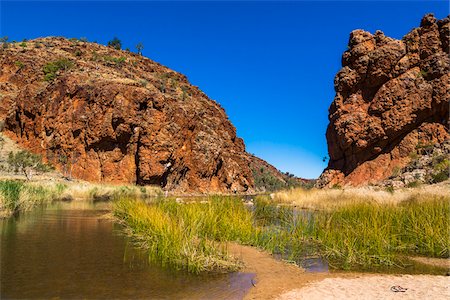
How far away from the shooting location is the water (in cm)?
665

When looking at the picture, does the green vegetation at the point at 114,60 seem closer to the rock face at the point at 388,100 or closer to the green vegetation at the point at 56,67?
the green vegetation at the point at 56,67

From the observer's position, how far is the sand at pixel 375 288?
6492 mm

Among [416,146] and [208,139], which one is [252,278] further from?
[208,139]

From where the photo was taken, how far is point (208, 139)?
3285 inches

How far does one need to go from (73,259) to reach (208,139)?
74633mm

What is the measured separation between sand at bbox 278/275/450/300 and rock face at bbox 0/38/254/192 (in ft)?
201

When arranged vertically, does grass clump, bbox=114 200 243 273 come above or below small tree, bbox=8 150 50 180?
below

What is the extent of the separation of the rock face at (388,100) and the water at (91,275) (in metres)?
42.5

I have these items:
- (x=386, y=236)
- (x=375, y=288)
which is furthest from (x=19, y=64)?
(x=375, y=288)

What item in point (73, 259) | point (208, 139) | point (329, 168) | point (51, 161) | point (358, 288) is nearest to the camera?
point (358, 288)

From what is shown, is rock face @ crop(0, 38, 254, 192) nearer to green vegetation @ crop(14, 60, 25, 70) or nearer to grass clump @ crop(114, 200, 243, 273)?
green vegetation @ crop(14, 60, 25, 70)

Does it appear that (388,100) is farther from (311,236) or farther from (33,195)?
(33,195)

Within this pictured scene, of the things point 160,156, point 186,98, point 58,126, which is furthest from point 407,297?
point 186,98

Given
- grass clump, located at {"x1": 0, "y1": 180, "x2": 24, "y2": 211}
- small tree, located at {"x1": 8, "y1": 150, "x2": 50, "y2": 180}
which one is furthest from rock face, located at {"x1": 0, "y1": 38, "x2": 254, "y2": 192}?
grass clump, located at {"x1": 0, "y1": 180, "x2": 24, "y2": 211}
